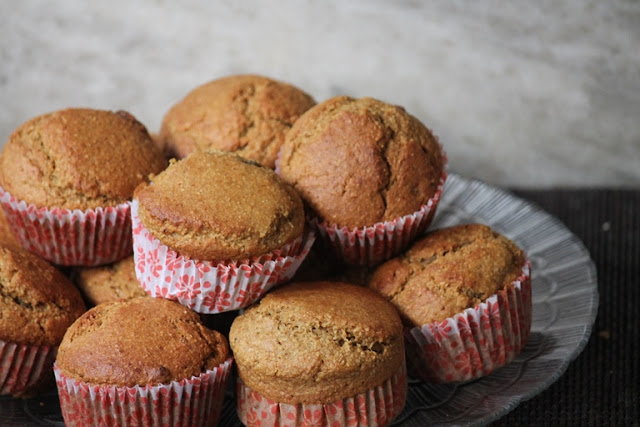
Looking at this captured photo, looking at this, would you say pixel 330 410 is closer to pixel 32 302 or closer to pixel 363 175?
pixel 363 175

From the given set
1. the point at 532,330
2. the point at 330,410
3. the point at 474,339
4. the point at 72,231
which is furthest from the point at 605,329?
the point at 72,231

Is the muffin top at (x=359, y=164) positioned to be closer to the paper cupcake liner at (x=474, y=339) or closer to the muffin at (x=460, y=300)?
the muffin at (x=460, y=300)

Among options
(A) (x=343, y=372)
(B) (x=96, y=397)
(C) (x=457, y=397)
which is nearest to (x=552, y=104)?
(C) (x=457, y=397)

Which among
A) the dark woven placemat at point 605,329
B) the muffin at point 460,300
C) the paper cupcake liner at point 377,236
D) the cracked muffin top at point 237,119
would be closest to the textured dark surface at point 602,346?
the dark woven placemat at point 605,329

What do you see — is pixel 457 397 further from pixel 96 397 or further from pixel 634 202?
pixel 634 202

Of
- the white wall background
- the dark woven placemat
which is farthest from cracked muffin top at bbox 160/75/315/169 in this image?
the white wall background

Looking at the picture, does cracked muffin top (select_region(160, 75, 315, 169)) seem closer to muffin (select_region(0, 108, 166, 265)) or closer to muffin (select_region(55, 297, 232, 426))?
muffin (select_region(0, 108, 166, 265))
